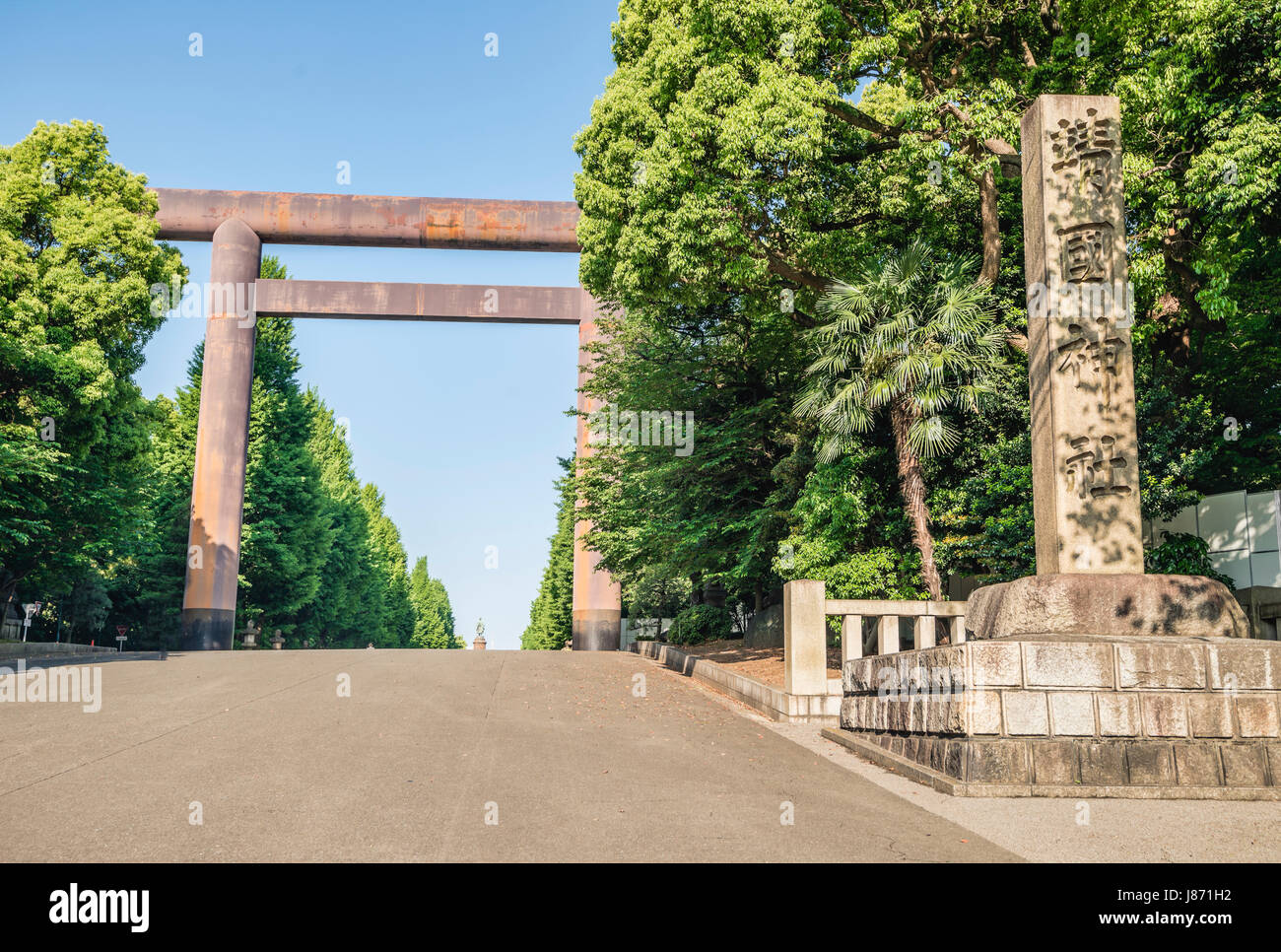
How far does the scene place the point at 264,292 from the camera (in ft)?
105

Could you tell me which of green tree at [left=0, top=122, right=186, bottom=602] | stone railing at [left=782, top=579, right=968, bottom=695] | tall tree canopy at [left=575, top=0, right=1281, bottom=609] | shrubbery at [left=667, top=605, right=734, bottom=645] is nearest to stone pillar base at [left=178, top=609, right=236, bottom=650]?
green tree at [left=0, top=122, right=186, bottom=602]

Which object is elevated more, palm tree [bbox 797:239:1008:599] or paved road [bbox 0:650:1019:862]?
palm tree [bbox 797:239:1008:599]

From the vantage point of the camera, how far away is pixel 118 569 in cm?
3672

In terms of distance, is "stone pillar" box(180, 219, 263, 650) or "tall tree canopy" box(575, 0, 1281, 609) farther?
"stone pillar" box(180, 219, 263, 650)

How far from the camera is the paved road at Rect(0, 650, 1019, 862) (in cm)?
541

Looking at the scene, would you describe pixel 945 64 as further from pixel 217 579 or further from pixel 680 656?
pixel 217 579

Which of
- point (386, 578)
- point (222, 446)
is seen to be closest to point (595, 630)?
point (222, 446)

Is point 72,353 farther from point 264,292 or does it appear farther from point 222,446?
point 264,292

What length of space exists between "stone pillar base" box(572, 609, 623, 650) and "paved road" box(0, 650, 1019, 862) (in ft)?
64.1

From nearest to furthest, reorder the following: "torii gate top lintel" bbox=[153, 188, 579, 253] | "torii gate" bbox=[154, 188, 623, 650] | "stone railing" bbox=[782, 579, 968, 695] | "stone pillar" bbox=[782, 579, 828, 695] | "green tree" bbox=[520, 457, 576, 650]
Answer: "stone railing" bbox=[782, 579, 968, 695]
"stone pillar" bbox=[782, 579, 828, 695]
"torii gate" bbox=[154, 188, 623, 650]
"torii gate top lintel" bbox=[153, 188, 579, 253]
"green tree" bbox=[520, 457, 576, 650]

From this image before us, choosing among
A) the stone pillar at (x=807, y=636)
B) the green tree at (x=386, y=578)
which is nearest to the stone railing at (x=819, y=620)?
the stone pillar at (x=807, y=636)

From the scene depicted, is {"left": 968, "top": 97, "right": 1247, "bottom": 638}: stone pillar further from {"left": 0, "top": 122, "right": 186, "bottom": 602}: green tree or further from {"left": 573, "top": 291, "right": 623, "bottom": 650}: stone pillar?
{"left": 573, "top": 291, "right": 623, "bottom": 650}: stone pillar

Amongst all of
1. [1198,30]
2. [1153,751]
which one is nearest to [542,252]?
[1198,30]

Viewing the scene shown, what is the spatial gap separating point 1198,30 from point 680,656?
1355cm
